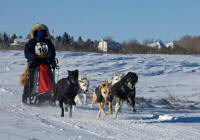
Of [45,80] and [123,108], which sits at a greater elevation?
[45,80]

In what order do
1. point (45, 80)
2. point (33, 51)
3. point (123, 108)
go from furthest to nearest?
point (123, 108) < point (33, 51) < point (45, 80)

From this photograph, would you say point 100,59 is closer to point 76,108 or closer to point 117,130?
point 76,108

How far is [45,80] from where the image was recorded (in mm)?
8250

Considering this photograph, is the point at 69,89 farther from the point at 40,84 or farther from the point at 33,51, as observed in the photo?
the point at 33,51

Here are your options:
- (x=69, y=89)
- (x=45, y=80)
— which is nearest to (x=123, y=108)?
(x=45, y=80)

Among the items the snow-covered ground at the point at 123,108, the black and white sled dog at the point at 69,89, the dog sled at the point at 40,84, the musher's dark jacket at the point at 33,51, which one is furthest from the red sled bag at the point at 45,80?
the black and white sled dog at the point at 69,89

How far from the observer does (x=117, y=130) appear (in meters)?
5.85

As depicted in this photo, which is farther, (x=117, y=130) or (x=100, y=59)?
(x=100, y=59)

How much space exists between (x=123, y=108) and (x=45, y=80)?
237cm

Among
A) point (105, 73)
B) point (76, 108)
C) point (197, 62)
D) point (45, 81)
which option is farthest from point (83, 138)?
point (197, 62)

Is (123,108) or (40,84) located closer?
(40,84)

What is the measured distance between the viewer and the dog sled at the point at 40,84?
8250 mm

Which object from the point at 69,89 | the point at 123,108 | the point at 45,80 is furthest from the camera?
the point at 123,108

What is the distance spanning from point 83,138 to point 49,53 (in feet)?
12.7
